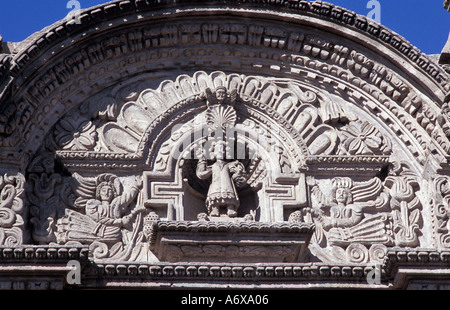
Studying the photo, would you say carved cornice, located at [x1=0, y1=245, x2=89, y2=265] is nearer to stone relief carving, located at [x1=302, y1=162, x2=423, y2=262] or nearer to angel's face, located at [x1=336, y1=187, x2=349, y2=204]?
stone relief carving, located at [x1=302, y1=162, x2=423, y2=262]

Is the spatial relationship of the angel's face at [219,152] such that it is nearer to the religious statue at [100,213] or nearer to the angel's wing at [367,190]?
the religious statue at [100,213]

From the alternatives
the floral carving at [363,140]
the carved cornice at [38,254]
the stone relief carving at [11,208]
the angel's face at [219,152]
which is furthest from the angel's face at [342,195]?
the stone relief carving at [11,208]

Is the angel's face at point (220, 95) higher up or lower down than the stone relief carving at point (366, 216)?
higher up

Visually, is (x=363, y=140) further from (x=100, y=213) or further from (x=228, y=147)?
(x=100, y=213)

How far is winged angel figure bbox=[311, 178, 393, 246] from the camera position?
1191 centimetres

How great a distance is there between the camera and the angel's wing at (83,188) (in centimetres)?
1186

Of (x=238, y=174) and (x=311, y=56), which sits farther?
(x=311, y=56)

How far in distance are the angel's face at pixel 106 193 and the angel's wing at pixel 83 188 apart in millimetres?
81

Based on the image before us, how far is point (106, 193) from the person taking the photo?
468 inches

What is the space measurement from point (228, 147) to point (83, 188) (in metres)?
1.39

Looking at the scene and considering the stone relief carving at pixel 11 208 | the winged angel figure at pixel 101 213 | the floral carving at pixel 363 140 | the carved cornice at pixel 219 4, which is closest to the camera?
the stone relief carving at pixel 11 208

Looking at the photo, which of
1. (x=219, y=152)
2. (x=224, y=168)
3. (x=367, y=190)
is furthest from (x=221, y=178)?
(x=367, y=190)

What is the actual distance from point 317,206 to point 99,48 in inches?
97.1

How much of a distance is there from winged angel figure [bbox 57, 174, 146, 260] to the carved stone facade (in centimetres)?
1
